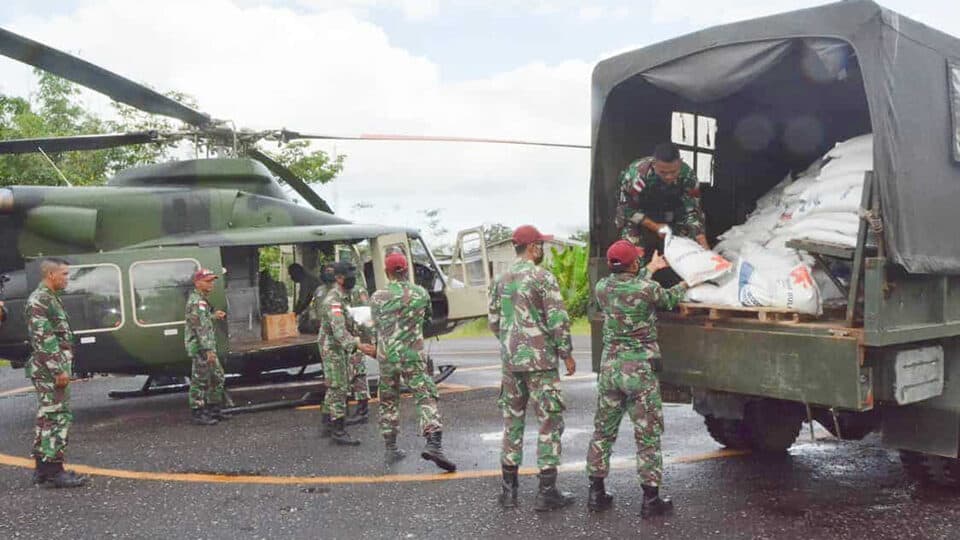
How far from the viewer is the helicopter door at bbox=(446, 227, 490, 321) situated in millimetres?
10547

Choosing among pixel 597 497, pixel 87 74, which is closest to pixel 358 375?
pixel 597 497

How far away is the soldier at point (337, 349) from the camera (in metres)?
7.27

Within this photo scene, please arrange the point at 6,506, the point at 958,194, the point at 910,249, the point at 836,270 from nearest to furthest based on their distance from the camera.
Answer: the point at 910,249, the point at 958,194, the point at 836,270, the point at 6,506

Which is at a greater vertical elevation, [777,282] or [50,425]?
[777,282]

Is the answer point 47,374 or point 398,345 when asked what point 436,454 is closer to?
point 398,345

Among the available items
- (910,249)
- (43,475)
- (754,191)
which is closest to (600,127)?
(754,191)

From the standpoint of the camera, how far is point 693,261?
17.4 ft

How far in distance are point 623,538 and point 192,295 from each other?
5.49 metres

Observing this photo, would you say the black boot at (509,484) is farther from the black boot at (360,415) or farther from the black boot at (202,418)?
the black boot at (202,418)

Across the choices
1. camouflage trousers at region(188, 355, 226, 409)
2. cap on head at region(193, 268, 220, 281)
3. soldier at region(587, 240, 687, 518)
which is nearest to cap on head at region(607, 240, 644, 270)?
soldier at region(587, 240, 687, 518)

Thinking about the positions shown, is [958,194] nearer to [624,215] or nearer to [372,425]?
[624,215]

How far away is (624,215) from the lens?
5.84m

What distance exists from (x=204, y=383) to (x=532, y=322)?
14.9 ft

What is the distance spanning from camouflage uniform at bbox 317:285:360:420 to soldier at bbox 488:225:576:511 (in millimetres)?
2271
